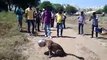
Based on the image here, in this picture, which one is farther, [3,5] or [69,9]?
[69,9]

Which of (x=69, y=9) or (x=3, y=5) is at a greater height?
(x=3, y=5)

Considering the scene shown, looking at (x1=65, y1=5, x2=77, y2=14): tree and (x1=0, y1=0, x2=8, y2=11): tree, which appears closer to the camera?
(x1=0, y1=0, x2=8, y2=11): tree

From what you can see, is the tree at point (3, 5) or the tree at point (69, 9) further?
the tree at point (69, 9)

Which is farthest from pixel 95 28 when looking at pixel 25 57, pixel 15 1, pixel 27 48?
pixel 15 1

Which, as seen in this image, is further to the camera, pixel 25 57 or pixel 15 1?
pixel 15 1

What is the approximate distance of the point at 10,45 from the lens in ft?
51.5

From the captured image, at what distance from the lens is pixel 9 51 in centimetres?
1388

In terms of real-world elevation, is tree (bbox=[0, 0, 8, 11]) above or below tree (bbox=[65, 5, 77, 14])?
above

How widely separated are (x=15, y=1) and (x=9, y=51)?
1743 inches

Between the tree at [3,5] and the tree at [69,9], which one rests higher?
the tree at [3,5]

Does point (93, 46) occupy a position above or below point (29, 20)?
below

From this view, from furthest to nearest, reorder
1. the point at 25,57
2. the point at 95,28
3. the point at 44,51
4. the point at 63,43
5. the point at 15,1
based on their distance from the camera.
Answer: the point at 15,1 → the point at 95,28 → the point at 63,43 → the point at 44,51 → the point at 25,57

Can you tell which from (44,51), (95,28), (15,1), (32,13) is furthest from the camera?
(15,1)

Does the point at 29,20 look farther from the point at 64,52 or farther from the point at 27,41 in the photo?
the point at 64,52
